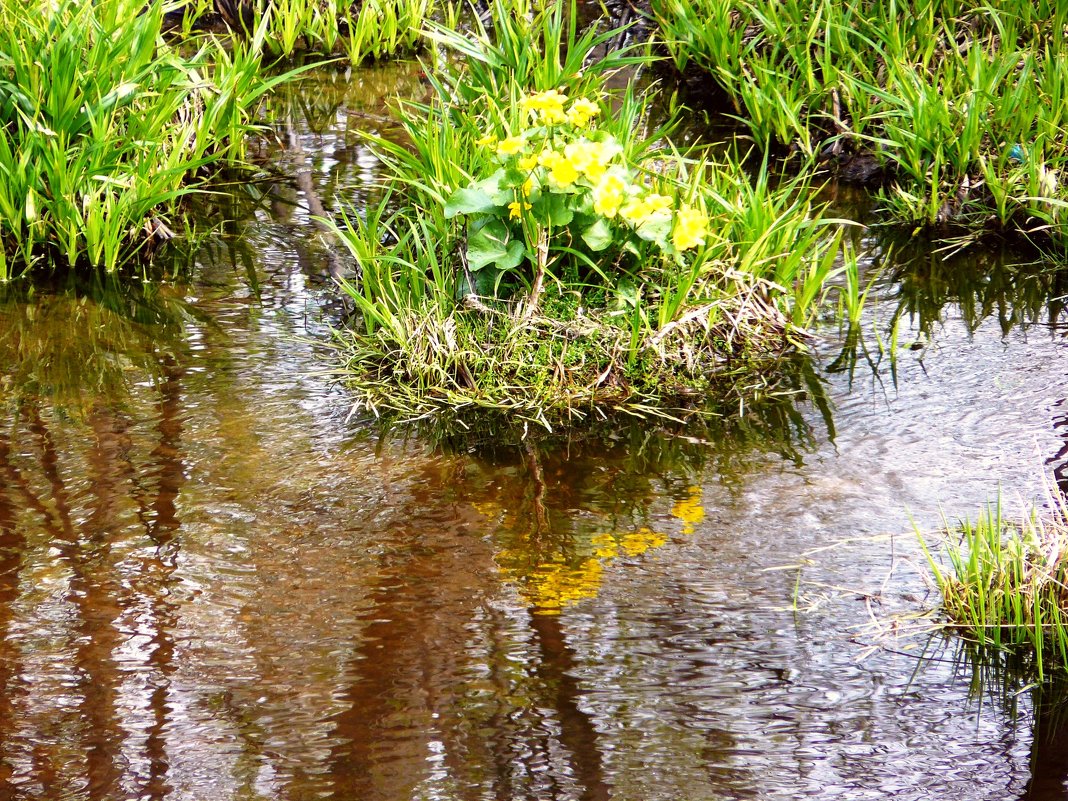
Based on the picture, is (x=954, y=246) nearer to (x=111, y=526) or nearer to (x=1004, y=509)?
(x=1004, y=509)

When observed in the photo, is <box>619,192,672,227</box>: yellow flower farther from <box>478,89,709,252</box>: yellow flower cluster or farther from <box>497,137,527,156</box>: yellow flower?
<box>497,137,527,156</box>: yellow flower

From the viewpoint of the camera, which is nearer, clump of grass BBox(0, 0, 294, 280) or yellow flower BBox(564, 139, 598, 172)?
yellow flower BBox(564, 139, 598, 172)

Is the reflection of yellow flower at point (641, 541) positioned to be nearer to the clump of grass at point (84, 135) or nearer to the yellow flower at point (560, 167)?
the yellow flower at point (560, 167)

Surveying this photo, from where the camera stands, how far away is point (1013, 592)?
7.69 ft

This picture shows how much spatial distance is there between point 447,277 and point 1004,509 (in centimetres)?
183

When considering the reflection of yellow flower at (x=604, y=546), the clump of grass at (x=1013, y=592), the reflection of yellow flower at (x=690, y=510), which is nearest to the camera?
the clump of grass at (x=1013, y=592)

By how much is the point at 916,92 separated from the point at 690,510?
2663mm

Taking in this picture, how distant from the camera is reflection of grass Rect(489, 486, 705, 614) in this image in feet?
8.33

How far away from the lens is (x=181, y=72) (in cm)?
450

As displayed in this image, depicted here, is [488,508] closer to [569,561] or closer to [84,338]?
[569,561]

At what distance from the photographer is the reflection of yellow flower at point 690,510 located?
2807 millimetres

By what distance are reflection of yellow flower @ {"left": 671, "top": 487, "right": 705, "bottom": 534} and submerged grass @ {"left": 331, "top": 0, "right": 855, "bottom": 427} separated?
49cm

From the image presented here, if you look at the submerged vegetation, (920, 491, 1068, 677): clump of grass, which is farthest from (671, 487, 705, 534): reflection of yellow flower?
the submerged vegetation

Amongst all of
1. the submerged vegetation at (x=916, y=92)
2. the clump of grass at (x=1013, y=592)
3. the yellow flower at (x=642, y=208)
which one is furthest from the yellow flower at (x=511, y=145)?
the clump of grass at (x=1013, y=592)
